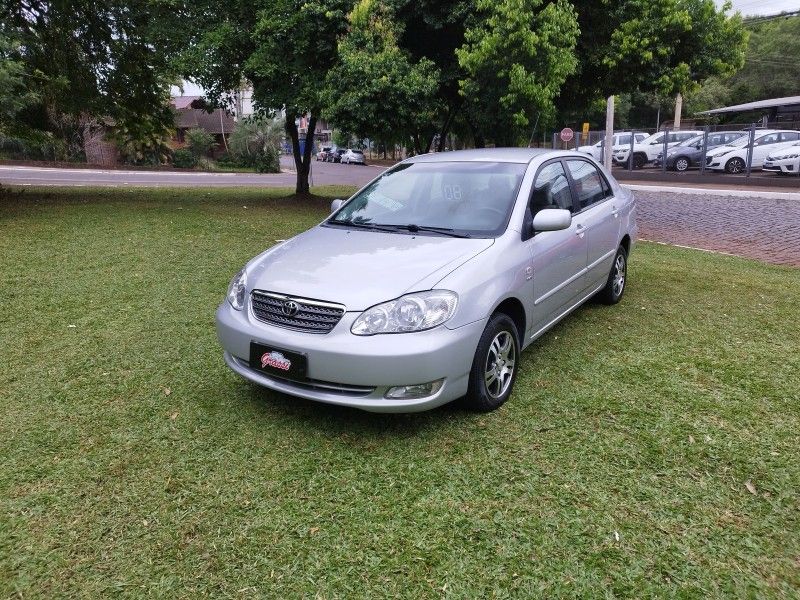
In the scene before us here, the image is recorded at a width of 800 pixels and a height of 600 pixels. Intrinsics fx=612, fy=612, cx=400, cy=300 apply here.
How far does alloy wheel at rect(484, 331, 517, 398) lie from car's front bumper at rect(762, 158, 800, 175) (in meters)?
19.2

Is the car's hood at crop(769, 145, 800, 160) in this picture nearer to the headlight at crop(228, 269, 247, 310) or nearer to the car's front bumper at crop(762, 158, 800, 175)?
the car's front bumper at crop(762, 158, 800, 175)

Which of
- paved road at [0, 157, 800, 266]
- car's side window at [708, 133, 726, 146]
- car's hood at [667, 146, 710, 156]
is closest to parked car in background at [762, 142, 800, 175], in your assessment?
car's side window at [708, 133, 726, 146]

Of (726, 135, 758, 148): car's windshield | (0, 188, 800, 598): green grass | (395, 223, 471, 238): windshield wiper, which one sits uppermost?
(726, 135, 758, 148): car's windshield

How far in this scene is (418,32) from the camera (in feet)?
34.6

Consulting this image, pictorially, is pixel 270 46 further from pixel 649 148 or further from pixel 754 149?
pixel 649 148

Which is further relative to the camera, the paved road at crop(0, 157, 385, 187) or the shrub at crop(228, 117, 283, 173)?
the shrub at crop(228, 117, 283, 173)

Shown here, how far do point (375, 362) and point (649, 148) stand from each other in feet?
82.3

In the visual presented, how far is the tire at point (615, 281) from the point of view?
229 inches

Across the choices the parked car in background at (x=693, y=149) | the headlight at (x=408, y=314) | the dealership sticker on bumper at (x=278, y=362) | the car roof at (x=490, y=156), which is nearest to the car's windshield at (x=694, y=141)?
the parked car in background at (x=693, y=149)

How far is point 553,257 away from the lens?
4.29 metres

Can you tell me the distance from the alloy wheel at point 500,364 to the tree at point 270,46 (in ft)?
24.7

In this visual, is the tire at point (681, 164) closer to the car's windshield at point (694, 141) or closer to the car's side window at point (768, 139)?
the car's windshield at point (694, 141)

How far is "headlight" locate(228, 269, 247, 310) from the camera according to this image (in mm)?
3745

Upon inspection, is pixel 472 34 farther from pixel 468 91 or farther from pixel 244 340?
pixel 244 340
